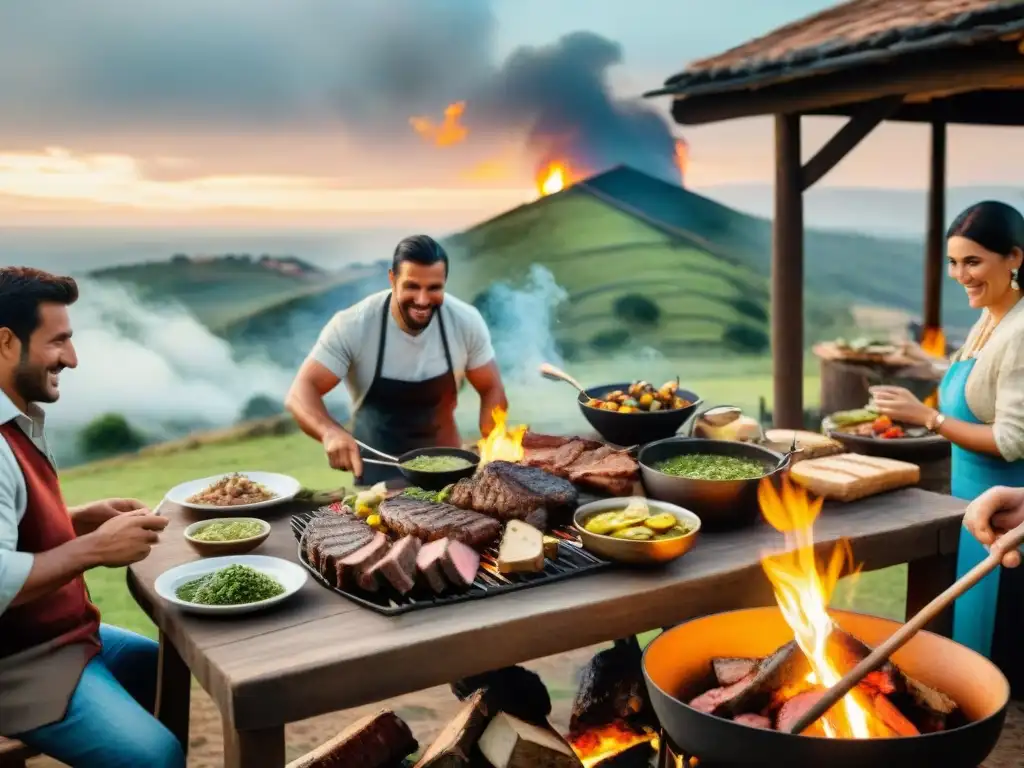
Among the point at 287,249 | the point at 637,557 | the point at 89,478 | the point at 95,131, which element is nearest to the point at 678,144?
the point at 287,249

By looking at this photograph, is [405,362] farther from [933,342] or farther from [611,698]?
[933,342]

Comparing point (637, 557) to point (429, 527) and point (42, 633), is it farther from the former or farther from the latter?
point (42, 633)

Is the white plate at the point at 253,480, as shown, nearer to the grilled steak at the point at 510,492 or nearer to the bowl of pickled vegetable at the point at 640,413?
the grilled steak at the point at 510,492

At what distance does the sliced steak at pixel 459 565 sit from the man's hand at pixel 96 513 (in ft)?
3.85

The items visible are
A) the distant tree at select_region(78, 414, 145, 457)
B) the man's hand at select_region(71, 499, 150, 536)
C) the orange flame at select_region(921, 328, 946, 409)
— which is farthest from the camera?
the distant tree at select_region(78, 414, 145, 457)

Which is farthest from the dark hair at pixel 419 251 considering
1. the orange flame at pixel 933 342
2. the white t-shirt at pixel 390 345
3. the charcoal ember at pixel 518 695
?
the orange flame at pixel 933 342

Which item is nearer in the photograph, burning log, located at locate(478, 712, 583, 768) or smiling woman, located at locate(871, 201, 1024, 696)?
burning log, located at locate(478, 712, 583, 768)

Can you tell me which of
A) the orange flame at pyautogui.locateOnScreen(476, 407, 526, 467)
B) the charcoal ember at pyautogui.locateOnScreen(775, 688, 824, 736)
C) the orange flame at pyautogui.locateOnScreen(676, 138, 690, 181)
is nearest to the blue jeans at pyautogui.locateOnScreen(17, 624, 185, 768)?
the orange flame at pyautogui.locateOnScreen(476, 407, 526, 467)

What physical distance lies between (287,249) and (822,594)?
11588mm

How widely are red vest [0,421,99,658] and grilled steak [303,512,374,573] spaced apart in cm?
75

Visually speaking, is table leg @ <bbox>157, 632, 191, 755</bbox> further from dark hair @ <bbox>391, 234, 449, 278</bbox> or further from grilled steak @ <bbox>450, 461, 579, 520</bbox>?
dark hair @ <bbox>391, 234, 449, 278</bbox>

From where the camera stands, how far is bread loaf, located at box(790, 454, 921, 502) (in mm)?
3664

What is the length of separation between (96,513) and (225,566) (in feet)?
2.04

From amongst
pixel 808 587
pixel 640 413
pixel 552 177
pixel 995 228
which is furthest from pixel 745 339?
pixel 808 587
